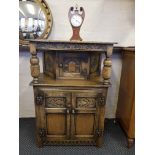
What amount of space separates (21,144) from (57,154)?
42 centimetres

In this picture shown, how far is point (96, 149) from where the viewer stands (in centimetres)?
173

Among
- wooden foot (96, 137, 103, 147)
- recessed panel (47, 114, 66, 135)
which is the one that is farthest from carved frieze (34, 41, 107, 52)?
wooden foot (96, 137, 103, 147)

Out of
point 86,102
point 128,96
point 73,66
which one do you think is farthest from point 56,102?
point 128,96

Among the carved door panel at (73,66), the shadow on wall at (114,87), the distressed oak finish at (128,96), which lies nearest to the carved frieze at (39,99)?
the carved door panel at (73,66)

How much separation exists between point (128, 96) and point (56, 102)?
77cm

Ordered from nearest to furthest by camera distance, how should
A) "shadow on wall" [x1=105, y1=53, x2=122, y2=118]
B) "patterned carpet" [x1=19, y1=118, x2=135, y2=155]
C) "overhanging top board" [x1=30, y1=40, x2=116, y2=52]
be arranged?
1. "overhanging top board" [x1=30, y1=40, x2=116, y2=52]
2. "patterned carpet" [x1=19, y1=118, x2=135, y2=155]
3. "shadow on wall" [x1=105, y1=53, x2=122, y2=118]

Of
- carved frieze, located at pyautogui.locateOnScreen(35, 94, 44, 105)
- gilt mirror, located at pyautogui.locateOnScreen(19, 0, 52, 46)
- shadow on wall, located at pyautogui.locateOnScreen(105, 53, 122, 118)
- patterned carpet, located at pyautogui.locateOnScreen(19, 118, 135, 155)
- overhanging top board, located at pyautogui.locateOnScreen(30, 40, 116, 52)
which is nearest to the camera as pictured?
overhanging top board, located at pyautogui.locateOnScreen(30, 40, 116, 52)

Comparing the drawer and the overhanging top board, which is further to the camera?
the drawer

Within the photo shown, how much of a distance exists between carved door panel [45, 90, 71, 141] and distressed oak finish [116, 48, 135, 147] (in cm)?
63

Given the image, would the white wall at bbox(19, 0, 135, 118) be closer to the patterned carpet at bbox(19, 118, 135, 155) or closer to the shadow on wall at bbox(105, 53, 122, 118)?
the shadow on wall at bbox(105, 53, 122, 118)

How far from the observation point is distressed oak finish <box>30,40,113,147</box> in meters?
1.49

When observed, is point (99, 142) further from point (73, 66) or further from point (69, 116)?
point (73, 66)
